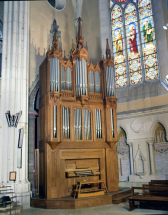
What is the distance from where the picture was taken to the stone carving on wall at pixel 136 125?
467 inches

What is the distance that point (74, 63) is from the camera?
10859 millimetres

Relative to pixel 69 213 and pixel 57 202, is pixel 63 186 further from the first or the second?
pixel 69 213

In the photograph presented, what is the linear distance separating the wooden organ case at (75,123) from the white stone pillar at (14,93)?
0.90m

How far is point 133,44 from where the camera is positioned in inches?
520

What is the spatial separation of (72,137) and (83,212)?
3243mm

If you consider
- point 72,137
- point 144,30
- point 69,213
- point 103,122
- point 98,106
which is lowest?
point 69,213

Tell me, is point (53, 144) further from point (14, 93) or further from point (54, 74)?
point (54, 74)

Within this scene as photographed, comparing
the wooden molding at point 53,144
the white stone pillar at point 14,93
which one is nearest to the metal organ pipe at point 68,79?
the white stone pillar at point 14,93

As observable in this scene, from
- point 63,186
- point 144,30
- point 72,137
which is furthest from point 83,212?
point 144,30

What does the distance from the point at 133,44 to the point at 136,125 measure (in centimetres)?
470

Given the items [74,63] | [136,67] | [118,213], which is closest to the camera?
[118,213]

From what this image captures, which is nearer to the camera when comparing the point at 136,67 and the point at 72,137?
the point at 72,137

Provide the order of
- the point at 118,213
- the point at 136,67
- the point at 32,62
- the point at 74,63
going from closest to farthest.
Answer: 1. the point at 118,213
2. the point at 74,63
3. the point at 32,62
4. the point at 136,67

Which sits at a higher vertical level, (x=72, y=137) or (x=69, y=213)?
(x=72, y=137)
